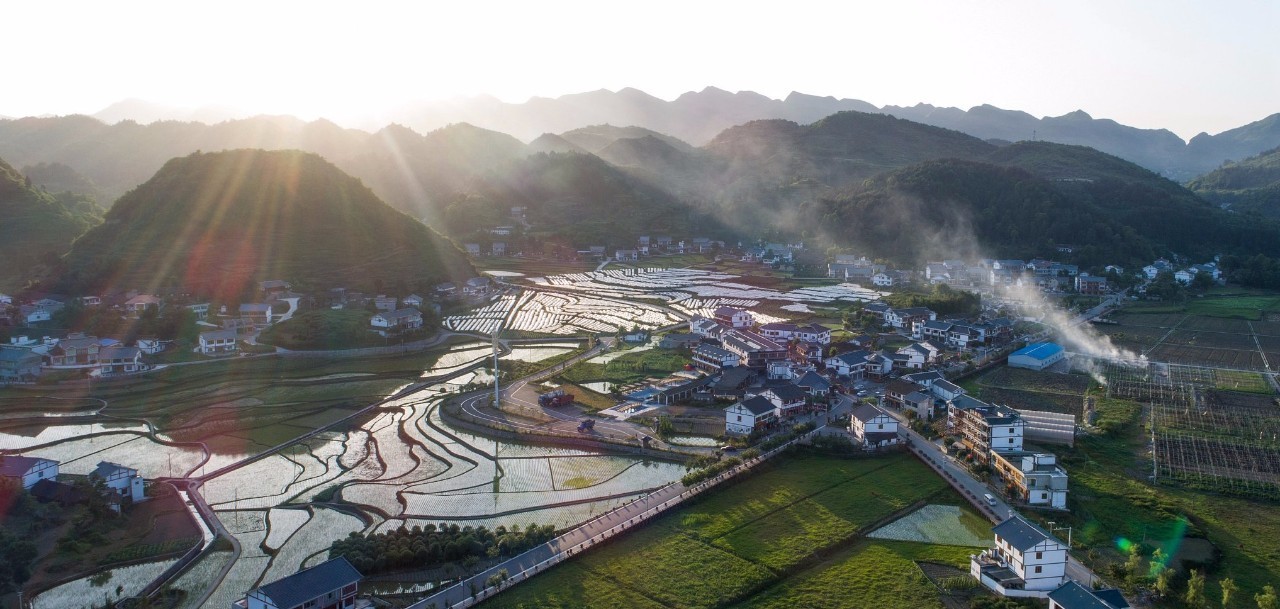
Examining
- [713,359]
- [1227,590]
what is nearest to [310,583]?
[1227,590]

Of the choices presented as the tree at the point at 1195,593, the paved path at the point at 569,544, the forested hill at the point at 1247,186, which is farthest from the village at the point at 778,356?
the forested hill at the point at 1247,186

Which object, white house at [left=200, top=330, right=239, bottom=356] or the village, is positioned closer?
the village

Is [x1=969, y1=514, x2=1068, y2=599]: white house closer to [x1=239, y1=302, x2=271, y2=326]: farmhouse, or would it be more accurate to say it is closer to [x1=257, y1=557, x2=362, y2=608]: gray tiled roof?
[x1=257, y1=557, x2=362, y2=608]: gray tiled roof

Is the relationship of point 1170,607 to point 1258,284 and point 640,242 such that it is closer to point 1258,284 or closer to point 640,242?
point 1258,284

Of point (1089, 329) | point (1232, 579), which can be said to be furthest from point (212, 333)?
point (1089, 329)

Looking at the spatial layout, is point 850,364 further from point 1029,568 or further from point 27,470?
point 27,470

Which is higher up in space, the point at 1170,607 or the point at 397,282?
the point at 397,282

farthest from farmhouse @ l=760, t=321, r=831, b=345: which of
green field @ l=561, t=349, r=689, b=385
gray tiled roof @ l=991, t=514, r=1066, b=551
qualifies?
gray tiled roof @ l=991, t=514, r=1066, b=551
